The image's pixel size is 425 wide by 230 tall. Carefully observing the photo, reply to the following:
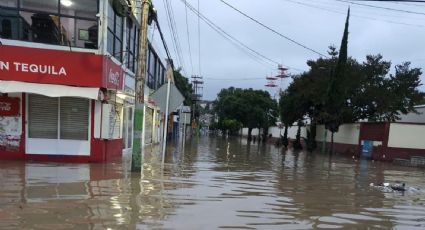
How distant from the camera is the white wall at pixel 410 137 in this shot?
37531 mm

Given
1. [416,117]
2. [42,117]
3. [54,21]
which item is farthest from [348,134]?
[54,21]

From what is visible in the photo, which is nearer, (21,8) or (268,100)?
(21,8)

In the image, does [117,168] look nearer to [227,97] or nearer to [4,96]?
[4,96]

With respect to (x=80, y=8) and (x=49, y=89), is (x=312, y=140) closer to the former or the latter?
(x=80, y=8)

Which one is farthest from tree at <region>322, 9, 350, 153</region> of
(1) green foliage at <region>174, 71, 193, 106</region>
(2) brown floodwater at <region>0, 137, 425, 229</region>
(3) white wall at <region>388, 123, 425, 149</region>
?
(2) brown floodwater at <region>0, 137, 425, 229</region>

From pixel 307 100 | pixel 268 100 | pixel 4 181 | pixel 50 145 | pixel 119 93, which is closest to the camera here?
pixel 4 181

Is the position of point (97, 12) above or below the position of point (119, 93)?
above

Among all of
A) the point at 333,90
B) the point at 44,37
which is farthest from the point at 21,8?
the point at 333,90

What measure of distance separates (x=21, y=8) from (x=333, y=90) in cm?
2970

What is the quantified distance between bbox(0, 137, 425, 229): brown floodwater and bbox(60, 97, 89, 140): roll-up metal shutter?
207 centimetres

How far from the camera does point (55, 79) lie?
714 inches

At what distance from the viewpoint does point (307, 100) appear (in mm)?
50094

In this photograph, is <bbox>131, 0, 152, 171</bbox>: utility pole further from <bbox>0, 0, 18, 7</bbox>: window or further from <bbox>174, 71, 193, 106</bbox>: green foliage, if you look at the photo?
<bbox>174, 71, 193, 106</bbox>: green foliage

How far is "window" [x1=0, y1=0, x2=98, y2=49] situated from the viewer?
18219 mm
